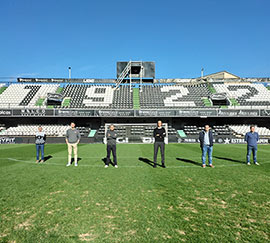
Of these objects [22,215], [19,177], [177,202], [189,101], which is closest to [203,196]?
[177,202]

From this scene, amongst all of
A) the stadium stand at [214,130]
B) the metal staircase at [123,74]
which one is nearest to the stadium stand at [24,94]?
the metal staircase at [123,74]

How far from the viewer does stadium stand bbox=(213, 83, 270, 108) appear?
33.5 meters

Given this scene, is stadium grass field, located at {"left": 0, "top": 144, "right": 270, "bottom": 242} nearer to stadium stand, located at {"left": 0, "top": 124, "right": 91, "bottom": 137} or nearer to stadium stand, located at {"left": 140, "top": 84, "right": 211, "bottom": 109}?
stadium stand, located at {"left": 0, "top": 124, "right": 91, "bottom": 137}

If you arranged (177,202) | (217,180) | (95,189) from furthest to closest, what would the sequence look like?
(217,180)
(95,189)
(177,202)

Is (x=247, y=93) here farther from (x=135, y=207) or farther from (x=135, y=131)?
(x=135, y=207)

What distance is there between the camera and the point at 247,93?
36.7 metres

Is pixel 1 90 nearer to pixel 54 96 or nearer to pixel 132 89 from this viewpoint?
pixel 54 96

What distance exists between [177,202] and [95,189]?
254 centimetres

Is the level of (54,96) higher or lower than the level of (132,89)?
lower

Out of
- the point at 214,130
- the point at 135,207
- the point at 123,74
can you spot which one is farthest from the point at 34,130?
the point at 135,207

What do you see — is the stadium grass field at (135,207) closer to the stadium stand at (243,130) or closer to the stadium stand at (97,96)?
the stadium stand at (243,130)

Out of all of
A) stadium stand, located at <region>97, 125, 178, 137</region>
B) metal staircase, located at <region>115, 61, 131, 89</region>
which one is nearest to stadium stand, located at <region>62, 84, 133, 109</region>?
metal staircase, located at <region>115, 61, 131, 89</region>

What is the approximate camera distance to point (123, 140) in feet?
82.4

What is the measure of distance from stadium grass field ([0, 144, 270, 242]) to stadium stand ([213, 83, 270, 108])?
3124 centimetres
